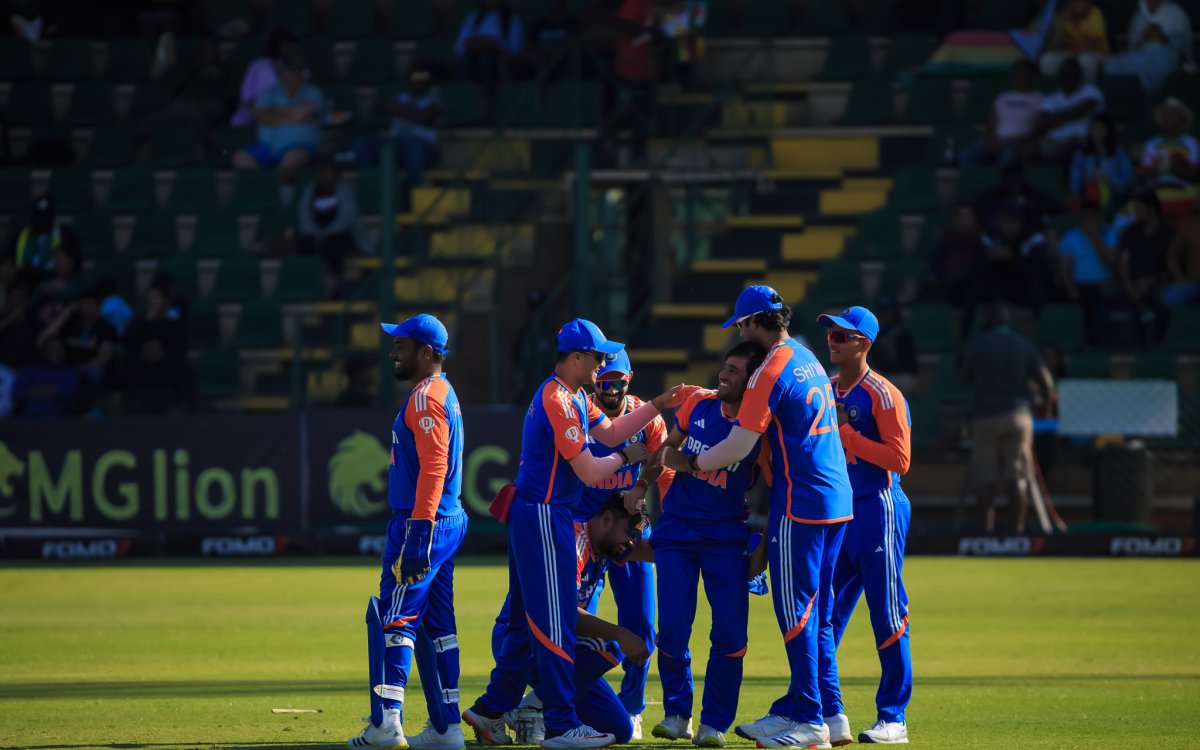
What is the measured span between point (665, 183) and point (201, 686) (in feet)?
46.1

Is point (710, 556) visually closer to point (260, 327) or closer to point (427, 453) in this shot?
point (427, 453)

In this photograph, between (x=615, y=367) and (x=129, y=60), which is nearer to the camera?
(x=615, y=367)

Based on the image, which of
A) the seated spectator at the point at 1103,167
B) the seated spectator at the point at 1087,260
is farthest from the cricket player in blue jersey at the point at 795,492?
the seated spectator at the point at 1103,167

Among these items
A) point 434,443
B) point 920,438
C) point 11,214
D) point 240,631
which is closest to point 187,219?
point 11,214

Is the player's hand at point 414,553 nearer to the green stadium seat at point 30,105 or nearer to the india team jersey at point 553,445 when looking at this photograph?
the india team jersey at point 553,445

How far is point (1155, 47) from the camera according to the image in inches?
981

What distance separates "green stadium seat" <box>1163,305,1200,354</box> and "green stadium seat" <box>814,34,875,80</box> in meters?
6.12

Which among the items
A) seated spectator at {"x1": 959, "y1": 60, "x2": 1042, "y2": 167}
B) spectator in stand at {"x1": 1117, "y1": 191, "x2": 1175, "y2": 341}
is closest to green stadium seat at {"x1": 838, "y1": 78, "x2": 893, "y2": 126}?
seated spectator at {"x1": 959, "y1": 60, "x2": 1042, "y2": 167}

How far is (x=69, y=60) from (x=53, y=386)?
8.11m

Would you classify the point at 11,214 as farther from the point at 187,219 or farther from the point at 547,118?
the point at 547,118

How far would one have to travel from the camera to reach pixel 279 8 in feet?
94.4

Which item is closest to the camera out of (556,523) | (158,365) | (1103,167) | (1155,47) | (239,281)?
(556,523)

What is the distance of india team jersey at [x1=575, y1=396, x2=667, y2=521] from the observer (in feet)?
32.0

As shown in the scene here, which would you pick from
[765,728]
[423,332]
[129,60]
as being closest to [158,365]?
[129,60]
